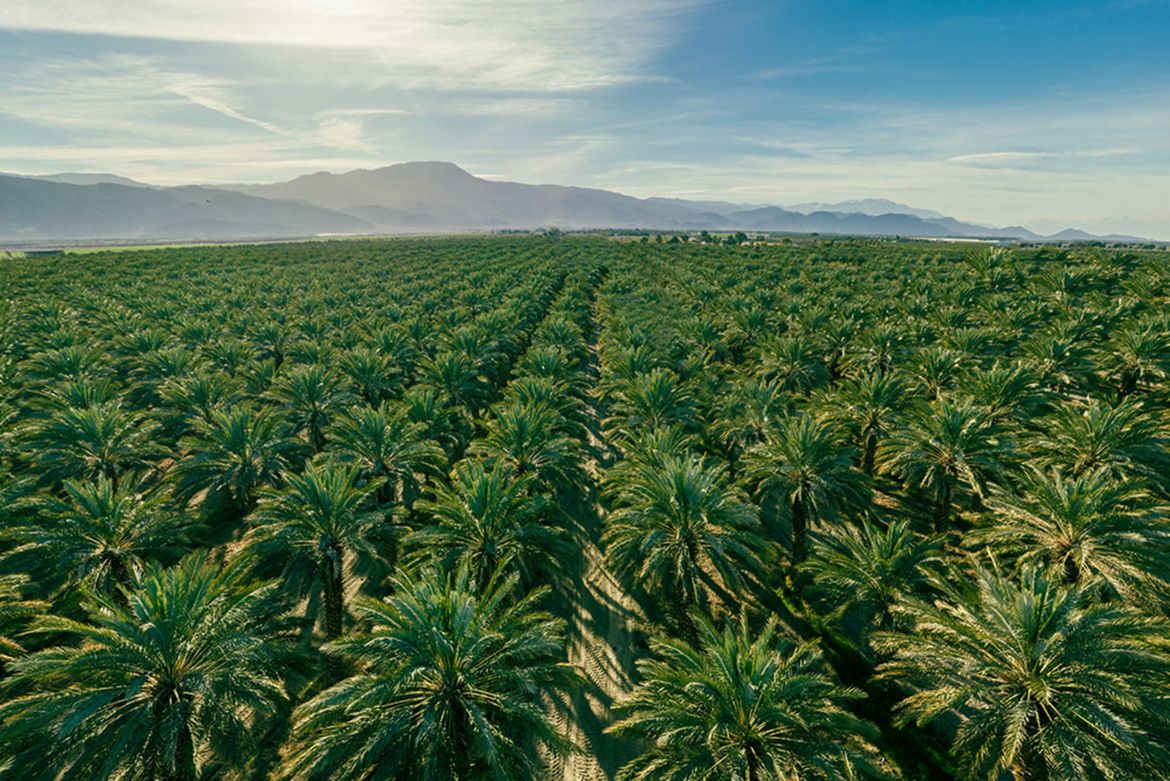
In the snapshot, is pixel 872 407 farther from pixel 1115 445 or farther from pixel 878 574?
pixel 878 574

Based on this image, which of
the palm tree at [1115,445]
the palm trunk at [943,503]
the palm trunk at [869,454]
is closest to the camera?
the palm tree at [1115,445]

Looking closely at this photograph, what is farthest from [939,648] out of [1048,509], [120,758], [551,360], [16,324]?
[16,324]

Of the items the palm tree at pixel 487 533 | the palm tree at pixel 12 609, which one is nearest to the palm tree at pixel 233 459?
the palm tree at pixel 12 609

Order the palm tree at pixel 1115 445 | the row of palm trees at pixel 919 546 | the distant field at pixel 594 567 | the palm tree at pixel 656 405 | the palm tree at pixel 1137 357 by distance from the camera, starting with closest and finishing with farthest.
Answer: the row of palm trees at pixel 919 546 → the distant field at pixel 594 567 → the palm tree at pixel 1115 445 → the palm tree at pixel 656 405 → the palm tree at pixel 1137 357

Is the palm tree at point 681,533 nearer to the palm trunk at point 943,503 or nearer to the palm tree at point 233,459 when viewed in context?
the palm trunk at point 943,503

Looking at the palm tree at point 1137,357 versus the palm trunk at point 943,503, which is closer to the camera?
the palm trunk at point 943,503

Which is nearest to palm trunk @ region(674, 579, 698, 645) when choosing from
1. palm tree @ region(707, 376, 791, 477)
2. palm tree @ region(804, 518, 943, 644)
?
palm tree @ region(804, 518, 943, 644)

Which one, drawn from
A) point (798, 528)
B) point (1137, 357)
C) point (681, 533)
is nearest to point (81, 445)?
point (681, 533)
